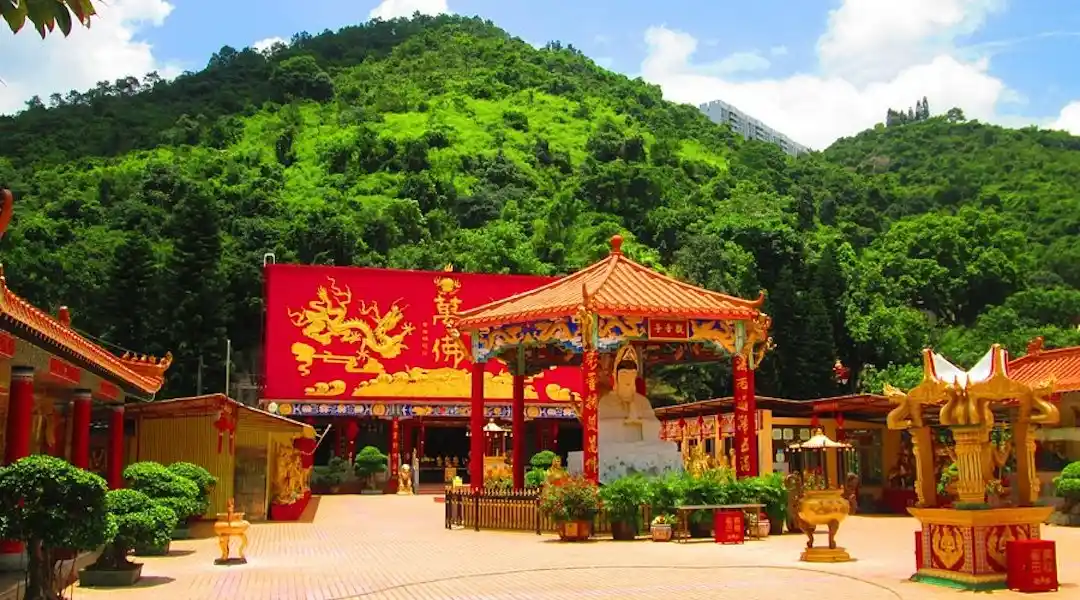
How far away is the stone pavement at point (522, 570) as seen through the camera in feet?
34.5

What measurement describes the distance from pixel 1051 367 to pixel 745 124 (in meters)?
130

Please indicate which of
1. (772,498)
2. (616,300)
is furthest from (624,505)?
(616,300)

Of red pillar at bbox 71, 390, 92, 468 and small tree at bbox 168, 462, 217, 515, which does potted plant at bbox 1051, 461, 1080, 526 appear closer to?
small tree at bbox 168, 462, 217, 515

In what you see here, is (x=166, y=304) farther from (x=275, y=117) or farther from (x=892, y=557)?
(x=275, y=117)

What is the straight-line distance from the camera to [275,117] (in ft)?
294

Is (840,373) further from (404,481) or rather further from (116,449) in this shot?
(116,449)

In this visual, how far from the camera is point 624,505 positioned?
54.6ft

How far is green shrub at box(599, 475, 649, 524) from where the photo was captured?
16.6 m

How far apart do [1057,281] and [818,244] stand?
12.8 meters

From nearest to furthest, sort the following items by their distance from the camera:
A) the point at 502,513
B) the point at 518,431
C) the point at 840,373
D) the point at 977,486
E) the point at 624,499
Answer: the point at 977,486 → the point at 624,499 → the point at 502,513 → the point at 518,431 → the point at 840,373

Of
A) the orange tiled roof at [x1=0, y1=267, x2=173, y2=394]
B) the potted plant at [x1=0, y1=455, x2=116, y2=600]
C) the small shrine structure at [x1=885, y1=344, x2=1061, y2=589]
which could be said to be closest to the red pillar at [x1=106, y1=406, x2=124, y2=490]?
the orange tiled roof at [x1=0, y1=267, x2=173, y2=394]

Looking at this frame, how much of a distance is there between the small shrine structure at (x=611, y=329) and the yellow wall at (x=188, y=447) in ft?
15.3

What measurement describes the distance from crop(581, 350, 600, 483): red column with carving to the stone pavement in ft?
4.90

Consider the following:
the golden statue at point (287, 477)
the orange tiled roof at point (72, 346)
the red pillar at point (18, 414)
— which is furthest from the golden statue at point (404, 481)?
the red pillar at point (18, 414)
